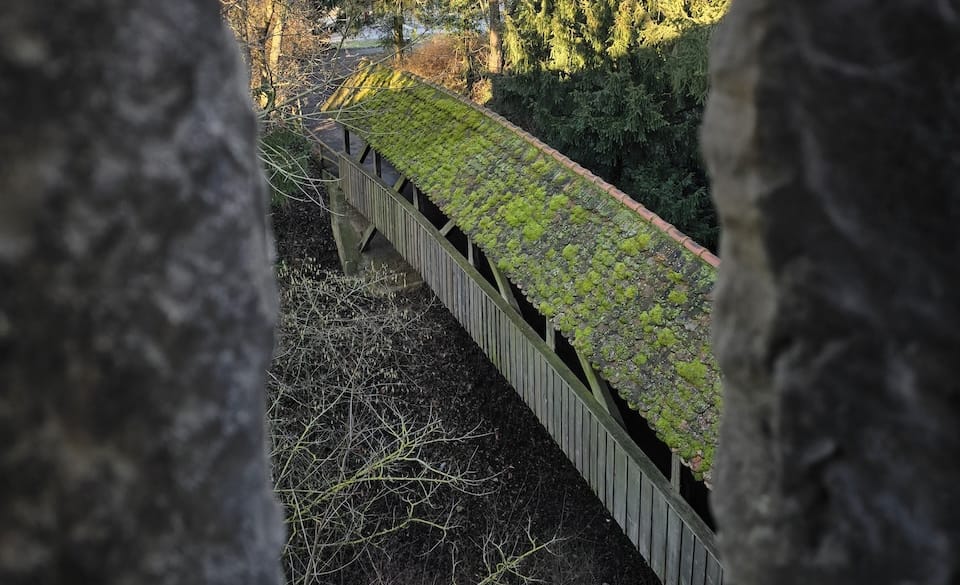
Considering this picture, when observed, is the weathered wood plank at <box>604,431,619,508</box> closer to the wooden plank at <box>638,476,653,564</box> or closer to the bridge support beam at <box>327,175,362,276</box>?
the wooden plank at <box>638,476,653,564</box>

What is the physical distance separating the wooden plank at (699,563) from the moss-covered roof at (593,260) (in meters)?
0.87

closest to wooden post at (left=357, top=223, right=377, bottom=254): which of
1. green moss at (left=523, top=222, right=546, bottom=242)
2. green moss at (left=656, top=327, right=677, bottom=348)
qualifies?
green moss at (left=523, top=222, right=546, bottom=242)

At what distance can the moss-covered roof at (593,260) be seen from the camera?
6355 millimetres

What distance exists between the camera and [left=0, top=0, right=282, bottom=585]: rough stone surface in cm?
89

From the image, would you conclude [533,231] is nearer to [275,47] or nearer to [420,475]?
[420,475]

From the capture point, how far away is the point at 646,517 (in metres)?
7.03

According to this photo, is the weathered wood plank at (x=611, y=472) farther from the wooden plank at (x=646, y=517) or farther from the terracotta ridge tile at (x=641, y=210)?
the terracotta ridge tile at (x=641, y=210)

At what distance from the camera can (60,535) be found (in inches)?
37.0

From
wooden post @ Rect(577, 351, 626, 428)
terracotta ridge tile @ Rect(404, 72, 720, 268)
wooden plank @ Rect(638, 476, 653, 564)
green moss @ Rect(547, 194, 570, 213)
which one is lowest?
wooden plank @ Rect(638, 476, 653, 564)

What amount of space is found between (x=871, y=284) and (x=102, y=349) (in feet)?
3.49

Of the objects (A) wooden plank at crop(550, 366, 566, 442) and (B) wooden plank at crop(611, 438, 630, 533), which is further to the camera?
(A) wooden plank at crop(550, 366, 566, 442)

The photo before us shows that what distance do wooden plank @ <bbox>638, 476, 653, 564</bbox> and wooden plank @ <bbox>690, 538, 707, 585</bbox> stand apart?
619 millimetres

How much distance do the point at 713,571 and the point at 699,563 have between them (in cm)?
17

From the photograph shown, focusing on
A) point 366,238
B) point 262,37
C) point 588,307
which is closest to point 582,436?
point 588,307
